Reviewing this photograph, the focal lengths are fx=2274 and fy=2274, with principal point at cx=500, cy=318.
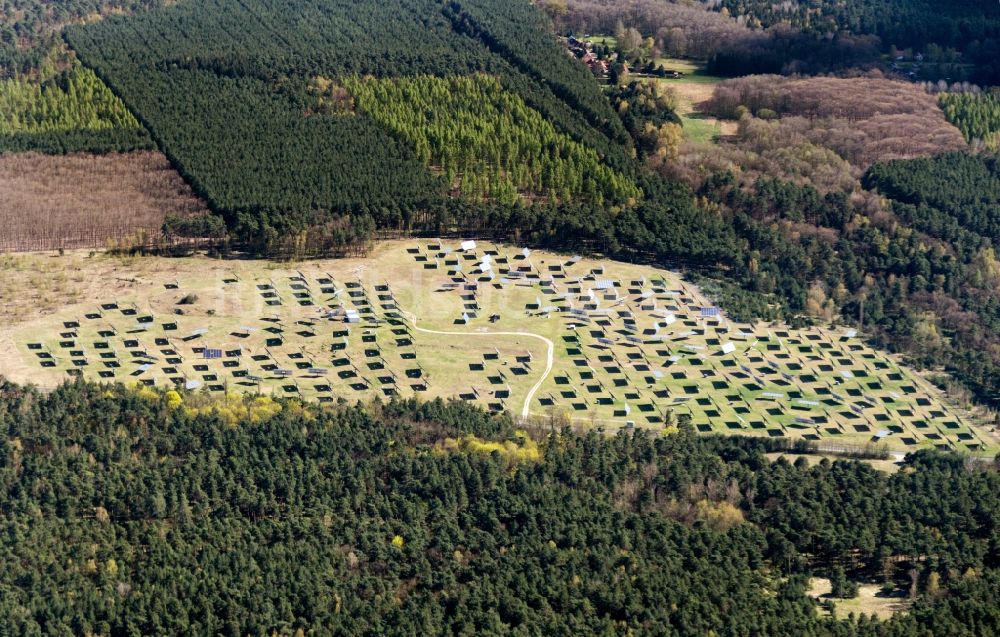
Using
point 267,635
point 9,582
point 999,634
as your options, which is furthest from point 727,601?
point 9,582

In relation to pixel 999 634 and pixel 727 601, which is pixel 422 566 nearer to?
pixel 727 601

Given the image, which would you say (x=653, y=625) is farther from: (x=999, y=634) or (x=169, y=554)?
(x=169, y=554)

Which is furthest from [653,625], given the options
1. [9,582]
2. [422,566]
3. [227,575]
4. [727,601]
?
[9,582]

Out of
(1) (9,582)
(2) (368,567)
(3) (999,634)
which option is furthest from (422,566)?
(3) (999,634)

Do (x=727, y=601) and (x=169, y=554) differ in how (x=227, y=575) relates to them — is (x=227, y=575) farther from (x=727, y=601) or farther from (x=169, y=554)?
(x=727, y=601)

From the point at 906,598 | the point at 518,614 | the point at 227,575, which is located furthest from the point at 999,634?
the point at 227,575

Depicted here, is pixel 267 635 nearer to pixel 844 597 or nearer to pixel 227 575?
pixel 227 575
